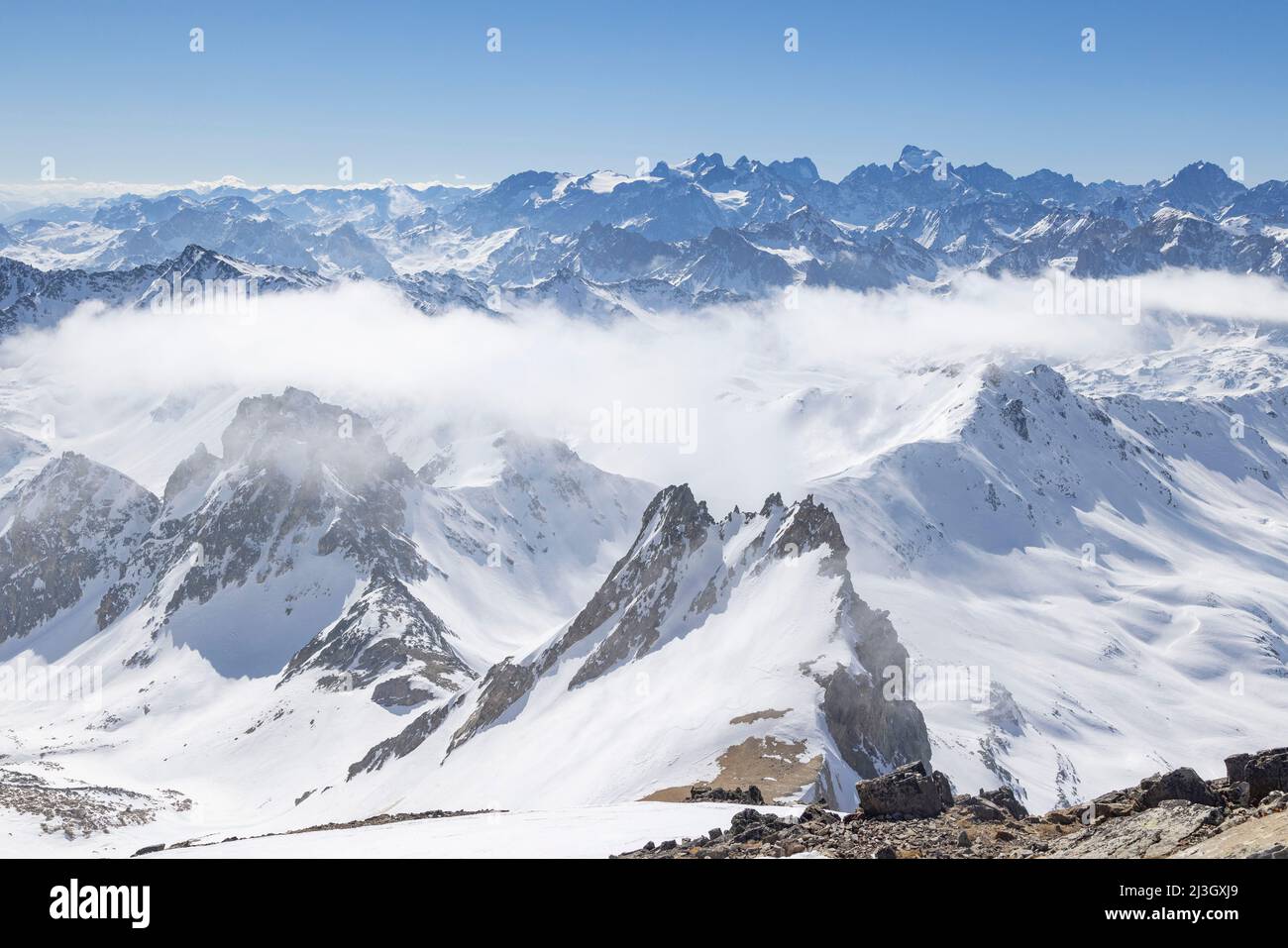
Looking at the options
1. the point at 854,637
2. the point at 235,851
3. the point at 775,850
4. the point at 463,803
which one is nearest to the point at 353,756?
the point at 463,803

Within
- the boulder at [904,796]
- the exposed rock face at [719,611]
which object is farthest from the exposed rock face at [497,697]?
the boulder at [904,796]

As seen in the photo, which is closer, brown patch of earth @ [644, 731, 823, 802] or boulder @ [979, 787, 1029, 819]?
boulder @ [979, 787, 1029, 819]

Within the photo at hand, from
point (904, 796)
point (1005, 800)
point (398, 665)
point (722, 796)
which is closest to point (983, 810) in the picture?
point (904, 796)

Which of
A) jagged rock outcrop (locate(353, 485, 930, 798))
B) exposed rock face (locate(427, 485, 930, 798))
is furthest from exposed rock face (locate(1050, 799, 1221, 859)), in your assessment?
exposed rock face (locate(427, 485, 930, 798))

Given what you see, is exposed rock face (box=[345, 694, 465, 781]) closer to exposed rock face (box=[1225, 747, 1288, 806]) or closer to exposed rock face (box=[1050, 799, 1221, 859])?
exposed rock face (box=[1225, 747, 1288, 806])

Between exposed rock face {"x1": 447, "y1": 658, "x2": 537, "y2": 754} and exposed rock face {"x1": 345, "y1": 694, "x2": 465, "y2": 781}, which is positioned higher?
exposed rock face {"x1": 447, "y1": 658, "x2": 537, "y2": 754}

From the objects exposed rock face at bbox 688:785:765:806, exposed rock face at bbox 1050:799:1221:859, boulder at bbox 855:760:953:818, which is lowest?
exposed rock face at bbox 688:785:765:806

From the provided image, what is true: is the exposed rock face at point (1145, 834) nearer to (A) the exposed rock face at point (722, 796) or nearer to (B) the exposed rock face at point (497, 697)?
(A) the exposed rock face at point (722, 796)
